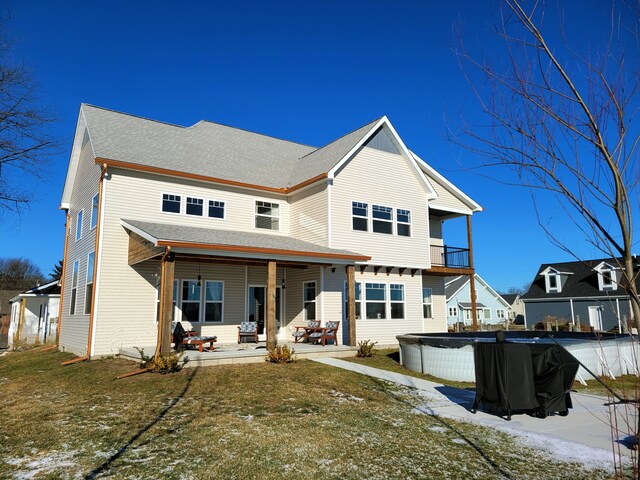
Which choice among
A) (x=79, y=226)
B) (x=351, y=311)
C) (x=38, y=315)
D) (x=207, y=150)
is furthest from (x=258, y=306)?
(x=38, y=315)

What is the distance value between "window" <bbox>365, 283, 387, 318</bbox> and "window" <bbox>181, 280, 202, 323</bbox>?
6428mm

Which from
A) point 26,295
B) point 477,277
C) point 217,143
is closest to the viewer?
point 217,143

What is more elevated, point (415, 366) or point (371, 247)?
point (371, 247)

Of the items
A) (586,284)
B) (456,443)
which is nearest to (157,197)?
(456,443)

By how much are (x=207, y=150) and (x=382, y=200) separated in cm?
755

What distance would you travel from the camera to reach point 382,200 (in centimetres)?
1945

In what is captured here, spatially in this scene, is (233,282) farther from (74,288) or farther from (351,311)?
(74,288)

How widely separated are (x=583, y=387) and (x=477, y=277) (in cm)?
4279

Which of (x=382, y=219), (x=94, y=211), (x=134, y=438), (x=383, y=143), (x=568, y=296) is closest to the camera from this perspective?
(x=134, y=438)

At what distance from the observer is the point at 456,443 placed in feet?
21.3

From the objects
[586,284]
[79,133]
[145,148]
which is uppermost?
[79,133]

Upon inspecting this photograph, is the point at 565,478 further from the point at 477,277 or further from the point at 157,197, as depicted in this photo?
the point at 477,277

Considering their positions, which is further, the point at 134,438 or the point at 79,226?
the point at 79,226

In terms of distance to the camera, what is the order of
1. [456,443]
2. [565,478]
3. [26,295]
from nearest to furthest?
1. [565,478]
2. [456,443]
3. [26,295]
